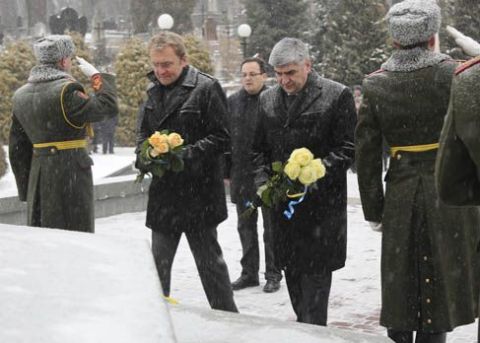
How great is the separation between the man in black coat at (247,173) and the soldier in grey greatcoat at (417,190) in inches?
116

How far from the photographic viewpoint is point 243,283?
7324 millimetres

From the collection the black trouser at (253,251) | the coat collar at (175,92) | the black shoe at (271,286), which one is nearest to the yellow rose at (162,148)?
the coat collar at (175,92)

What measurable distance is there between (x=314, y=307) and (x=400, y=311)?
80 cm

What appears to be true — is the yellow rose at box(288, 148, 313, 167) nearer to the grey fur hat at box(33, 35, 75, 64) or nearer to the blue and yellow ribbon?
the blue and yellow ribbon

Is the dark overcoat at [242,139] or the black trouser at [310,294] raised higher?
the dark overcoat at [242,139]

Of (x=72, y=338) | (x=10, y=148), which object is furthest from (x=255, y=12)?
(x=72, y=338)

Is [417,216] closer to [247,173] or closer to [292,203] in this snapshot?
[292,203]

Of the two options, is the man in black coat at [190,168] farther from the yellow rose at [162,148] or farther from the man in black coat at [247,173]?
the man in black coat at [247,173]

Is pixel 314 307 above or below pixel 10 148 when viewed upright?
below

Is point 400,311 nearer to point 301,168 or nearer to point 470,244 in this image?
point 470,244

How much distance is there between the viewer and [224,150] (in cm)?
570

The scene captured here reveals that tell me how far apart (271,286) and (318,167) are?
8.35ft

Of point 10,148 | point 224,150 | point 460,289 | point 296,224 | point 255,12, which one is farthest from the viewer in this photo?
point 255,12

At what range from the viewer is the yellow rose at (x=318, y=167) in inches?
188
